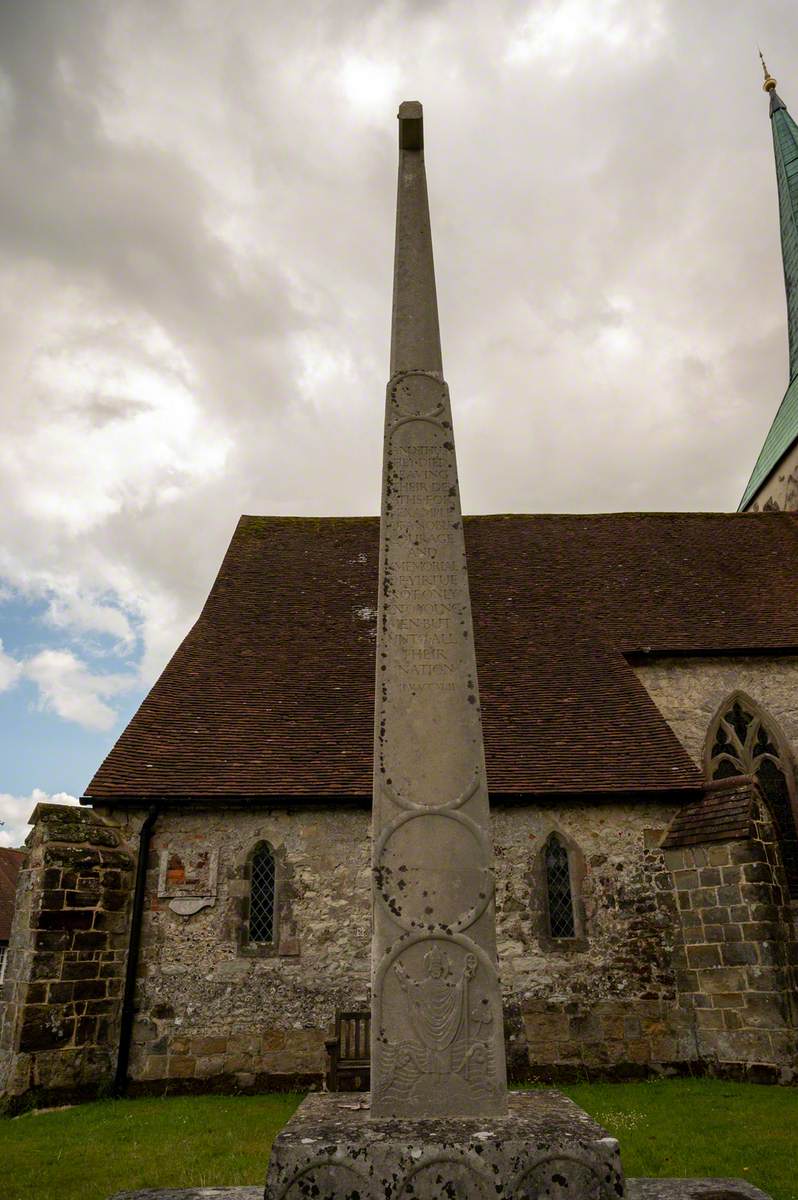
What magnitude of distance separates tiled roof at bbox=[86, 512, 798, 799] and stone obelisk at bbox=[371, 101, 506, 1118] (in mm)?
6668

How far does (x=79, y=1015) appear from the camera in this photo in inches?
348

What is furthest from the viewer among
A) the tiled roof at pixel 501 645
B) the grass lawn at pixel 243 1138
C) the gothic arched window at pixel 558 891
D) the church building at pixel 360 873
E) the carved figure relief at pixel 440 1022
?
the tiled roof at pixel 501 645

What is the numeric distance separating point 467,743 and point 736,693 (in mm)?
10280

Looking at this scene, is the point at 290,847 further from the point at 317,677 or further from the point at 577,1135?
the point at 577,1135

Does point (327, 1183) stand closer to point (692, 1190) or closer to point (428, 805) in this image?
point (428, 805)

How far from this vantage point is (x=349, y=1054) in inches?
338

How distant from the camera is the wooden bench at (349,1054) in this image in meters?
8.03

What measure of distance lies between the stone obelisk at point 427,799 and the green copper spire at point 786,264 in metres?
16.5

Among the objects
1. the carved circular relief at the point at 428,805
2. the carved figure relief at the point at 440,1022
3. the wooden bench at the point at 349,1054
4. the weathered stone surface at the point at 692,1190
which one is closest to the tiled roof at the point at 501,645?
the wooden bench at the point at 349,1054

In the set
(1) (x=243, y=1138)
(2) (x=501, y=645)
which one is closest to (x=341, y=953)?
(1) (x=243, y=1138)

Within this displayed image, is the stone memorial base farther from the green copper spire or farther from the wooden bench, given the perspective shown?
the green copper spire

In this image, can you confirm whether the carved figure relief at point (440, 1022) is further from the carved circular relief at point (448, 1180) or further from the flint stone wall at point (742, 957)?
the flint stone wall at point (742, 957)

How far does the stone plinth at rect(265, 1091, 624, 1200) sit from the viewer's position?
7.82 feet

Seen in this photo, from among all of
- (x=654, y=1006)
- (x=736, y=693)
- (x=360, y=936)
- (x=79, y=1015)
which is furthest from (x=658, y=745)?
(x=79, y=1015)
